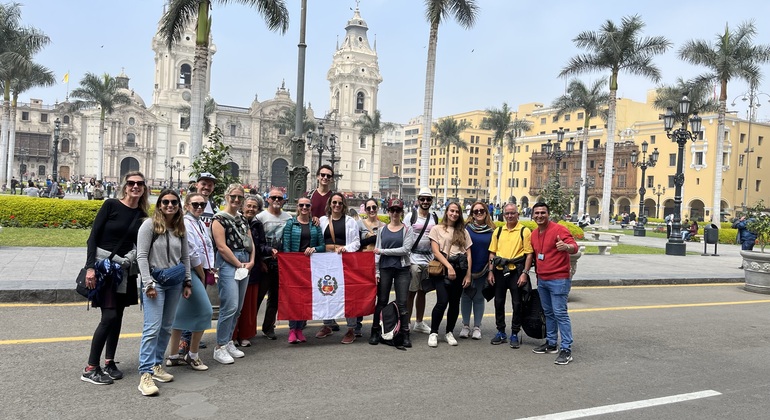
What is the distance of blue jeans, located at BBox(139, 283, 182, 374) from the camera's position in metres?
4.77

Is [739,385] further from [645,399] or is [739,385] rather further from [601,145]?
[601,145]

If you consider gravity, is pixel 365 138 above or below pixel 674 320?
above

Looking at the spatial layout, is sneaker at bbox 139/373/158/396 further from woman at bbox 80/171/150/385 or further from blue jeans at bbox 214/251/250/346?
blue jeans at bbox 214/251/250/346

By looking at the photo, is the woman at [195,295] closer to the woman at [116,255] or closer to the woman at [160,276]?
the woman at [160,276]

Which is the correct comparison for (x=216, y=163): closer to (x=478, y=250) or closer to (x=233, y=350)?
(x=233, y=350)

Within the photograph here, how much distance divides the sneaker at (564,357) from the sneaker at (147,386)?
4001 millimetres

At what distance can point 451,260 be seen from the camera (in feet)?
21.5

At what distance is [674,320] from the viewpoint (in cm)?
852

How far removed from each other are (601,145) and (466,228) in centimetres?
7052

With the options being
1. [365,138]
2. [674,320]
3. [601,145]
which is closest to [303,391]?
[674,320]

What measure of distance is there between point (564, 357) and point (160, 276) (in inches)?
164

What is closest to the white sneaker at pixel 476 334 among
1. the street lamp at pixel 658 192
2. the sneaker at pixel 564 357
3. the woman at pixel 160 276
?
the sneaker at pixel 564 357

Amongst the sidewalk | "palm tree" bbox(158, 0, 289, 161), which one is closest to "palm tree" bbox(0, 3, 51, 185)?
"palm tree" bbox(158, 0, 289, 161)

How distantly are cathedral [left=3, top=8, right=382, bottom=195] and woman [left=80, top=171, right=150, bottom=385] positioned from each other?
71092mm
